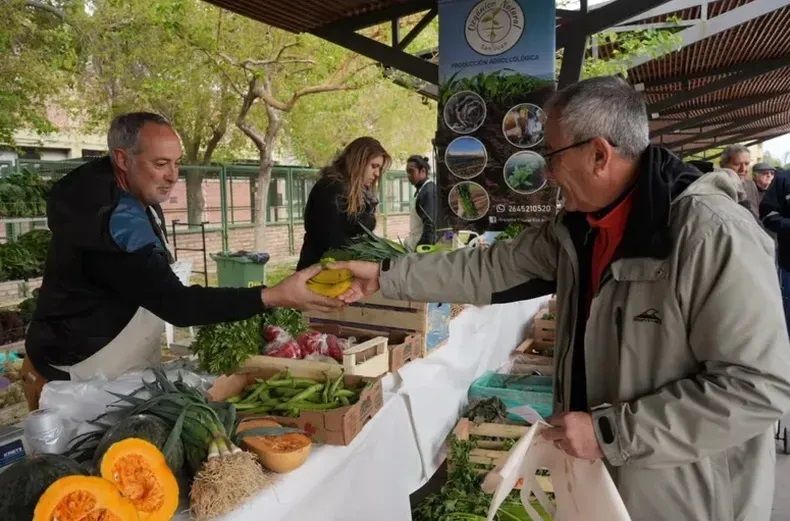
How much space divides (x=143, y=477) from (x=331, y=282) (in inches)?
47.4

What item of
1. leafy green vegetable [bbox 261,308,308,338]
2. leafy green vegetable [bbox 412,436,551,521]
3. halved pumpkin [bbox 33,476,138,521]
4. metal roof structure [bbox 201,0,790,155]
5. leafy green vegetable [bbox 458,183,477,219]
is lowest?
leafy green vegetable [bbox 412,436,551,521]

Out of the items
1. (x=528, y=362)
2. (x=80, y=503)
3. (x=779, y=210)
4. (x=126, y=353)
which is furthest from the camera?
(x=779, y=210)

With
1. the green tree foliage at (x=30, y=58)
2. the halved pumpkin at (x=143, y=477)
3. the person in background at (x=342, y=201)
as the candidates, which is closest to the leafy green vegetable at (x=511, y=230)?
the person in background at (x=342, y=201)

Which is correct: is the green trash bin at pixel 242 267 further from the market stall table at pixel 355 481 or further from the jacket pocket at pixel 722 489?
the jacket pocket at pixel 722 489

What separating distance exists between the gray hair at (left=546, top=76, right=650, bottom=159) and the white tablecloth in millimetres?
1334

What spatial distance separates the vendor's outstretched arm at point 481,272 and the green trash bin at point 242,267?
8764mm

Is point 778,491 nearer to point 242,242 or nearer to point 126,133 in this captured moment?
point 126,133

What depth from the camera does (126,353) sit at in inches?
104

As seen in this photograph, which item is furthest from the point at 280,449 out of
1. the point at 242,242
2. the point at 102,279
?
the point at 242,242

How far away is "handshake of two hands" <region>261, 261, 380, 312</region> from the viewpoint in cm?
257

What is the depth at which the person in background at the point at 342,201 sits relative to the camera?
4570 mm

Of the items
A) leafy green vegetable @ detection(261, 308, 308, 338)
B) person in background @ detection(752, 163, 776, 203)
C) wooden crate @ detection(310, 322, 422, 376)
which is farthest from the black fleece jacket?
person in background @ detection(752, 163, 776, 203)

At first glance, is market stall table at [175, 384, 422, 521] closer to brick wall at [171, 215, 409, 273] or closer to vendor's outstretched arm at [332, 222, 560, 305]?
vendor's outstretched arm at [332, 222, 560, 305]

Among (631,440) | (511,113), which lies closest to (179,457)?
(631,440)
